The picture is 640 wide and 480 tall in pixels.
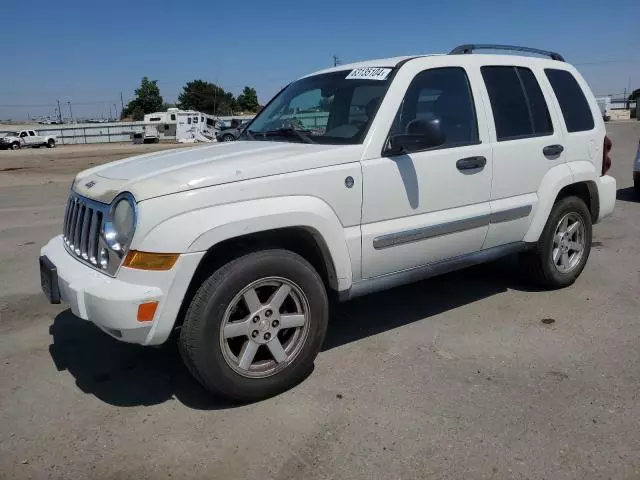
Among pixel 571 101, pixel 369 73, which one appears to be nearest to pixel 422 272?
pixel 369 73

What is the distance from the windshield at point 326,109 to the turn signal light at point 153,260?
134 centimetres

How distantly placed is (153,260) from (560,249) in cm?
359

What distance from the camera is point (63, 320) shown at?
448cm

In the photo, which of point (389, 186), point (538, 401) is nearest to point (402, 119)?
point (389, 186)

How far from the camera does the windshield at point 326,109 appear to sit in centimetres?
366

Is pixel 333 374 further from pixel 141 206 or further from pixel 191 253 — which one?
pixel 141 206

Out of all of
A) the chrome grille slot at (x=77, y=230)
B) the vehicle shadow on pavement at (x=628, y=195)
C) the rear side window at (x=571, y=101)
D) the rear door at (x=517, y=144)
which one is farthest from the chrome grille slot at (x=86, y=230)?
the vehicle shadow on pavement at (x=628, y=195)

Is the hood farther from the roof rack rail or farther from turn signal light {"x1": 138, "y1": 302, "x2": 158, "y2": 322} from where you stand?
the roof rack rail

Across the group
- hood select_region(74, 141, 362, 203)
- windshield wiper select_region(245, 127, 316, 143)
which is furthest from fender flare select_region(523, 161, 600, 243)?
windshield wiper select_region(245, 127, 316, 143)

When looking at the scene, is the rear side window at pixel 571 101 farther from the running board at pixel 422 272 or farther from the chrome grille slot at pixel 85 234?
the chrome grille slot at pixel 85 234

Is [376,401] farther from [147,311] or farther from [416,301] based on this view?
[416,301]

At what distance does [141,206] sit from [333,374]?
1573 mm

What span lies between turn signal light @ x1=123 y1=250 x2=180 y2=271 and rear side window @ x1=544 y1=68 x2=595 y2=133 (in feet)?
11.6

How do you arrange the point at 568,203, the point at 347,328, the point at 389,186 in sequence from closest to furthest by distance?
the point at 389,186 < the point at 347,328 < the point at 568,203
